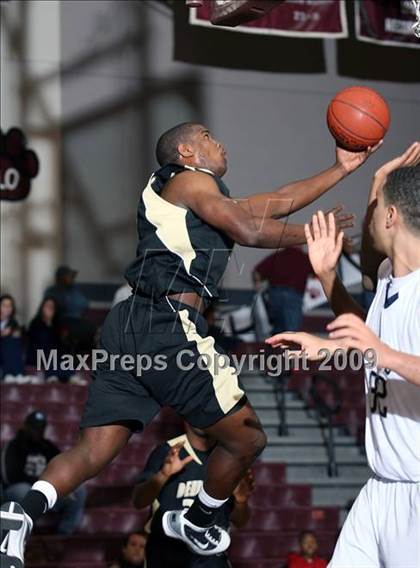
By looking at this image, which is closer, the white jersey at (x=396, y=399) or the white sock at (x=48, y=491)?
the white jersey at (x=396, y=399)

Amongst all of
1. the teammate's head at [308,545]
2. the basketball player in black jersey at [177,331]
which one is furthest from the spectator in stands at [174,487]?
the teammate's head at [308,545]

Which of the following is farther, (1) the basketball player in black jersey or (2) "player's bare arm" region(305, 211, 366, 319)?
(1) the basketball player in black jersey

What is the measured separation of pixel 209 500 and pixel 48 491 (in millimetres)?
879

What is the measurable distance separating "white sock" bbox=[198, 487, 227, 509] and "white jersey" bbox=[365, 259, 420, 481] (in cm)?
155

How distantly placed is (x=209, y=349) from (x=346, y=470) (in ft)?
22.5

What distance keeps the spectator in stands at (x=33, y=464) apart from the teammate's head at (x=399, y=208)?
6367 mm

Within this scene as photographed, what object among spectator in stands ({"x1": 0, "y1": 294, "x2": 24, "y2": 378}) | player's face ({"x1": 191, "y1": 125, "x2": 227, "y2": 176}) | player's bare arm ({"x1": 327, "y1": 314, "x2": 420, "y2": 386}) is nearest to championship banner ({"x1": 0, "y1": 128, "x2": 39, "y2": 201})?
spectator in stands ({"x1": 0, "y1": 294, "x2": 24, "y2": 378})

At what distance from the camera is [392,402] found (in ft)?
14.8

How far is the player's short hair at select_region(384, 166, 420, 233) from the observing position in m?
4.47

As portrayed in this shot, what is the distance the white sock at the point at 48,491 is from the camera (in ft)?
18.3

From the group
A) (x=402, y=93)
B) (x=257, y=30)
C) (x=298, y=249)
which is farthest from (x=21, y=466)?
(x=402, y=93)

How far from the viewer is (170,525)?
6359 mm

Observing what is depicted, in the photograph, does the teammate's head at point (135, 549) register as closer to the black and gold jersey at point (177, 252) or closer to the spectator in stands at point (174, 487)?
the spectator in stands at point (174, 487)

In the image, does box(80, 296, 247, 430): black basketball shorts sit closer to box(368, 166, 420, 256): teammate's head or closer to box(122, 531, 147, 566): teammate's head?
box(368, 166, 420, 256): teammate's head
